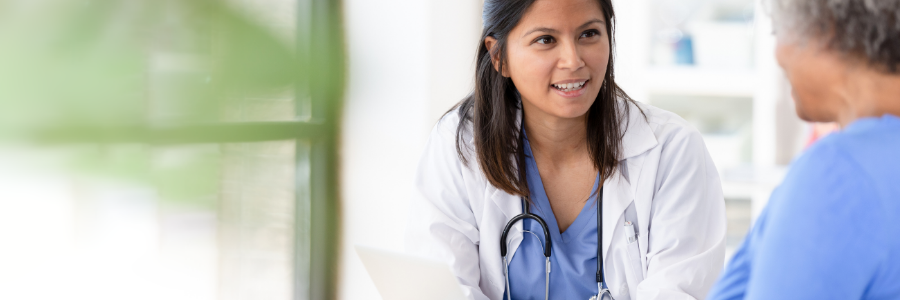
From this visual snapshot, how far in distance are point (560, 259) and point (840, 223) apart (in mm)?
786

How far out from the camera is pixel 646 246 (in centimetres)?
136

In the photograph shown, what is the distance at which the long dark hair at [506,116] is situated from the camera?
1.41 metres

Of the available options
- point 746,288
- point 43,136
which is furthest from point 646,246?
point 43,136

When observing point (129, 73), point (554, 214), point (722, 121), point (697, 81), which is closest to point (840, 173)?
point (554, 214)

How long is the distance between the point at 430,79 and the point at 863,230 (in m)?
1.50

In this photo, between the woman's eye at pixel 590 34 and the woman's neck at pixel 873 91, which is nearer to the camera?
the woman's neck at pixel 873 91

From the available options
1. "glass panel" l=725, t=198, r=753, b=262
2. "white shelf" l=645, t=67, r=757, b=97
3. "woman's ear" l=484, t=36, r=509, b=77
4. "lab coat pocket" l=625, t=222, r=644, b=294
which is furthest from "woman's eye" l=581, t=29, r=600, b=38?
"glass panel" l=725, t=198, r=753, b=262

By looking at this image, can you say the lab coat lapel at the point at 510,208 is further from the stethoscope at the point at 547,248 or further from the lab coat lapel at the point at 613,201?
the lab coat lapel at the point at 613,201

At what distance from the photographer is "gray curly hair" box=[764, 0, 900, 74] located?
63 cm

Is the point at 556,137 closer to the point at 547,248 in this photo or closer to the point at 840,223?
the point at 547,248

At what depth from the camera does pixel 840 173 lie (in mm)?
618

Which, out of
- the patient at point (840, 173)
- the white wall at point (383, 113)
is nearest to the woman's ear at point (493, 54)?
the white wall at point (383, 113)

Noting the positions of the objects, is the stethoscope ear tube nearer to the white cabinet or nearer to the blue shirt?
the blue shirt

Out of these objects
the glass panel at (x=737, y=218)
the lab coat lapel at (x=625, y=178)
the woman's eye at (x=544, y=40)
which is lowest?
the glass panel at (x=737, y=218)
